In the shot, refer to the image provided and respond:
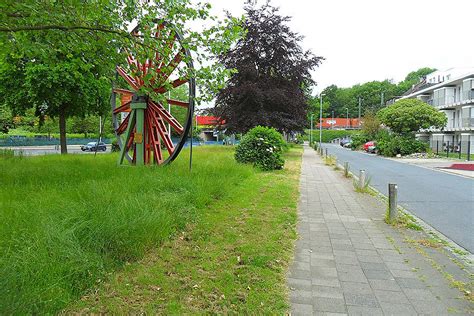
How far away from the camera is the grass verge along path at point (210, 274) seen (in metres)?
3.18

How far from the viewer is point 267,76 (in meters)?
27.8

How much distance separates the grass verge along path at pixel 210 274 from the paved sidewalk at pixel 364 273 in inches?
9.3

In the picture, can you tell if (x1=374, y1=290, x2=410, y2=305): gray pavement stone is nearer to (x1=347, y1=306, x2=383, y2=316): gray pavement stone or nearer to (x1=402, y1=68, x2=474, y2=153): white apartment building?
(x1=347, y1=306, x2=383, y2=316): gray pavement stone

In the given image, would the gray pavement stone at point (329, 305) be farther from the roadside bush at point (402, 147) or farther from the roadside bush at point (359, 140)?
the roadside bush at point (359, 140)

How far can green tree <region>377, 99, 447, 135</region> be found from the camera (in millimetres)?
32625

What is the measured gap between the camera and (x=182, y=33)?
841 cm

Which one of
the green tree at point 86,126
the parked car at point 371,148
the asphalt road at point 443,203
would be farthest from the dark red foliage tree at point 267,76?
the green tree at point 86,126

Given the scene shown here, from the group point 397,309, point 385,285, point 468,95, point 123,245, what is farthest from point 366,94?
point 123,245

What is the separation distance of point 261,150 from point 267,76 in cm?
1343

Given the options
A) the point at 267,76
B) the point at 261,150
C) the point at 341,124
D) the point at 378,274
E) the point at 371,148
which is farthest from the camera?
the point at 341,124

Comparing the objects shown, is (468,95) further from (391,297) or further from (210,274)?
(210,274)

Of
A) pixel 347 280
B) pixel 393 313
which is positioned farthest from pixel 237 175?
pixel 393 313

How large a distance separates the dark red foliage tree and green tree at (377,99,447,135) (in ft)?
34.0

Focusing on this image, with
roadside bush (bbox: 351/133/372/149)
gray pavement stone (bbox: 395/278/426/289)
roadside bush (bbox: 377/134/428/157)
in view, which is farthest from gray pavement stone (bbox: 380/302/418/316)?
roadside bush (bbox: 351/133/372/149)
